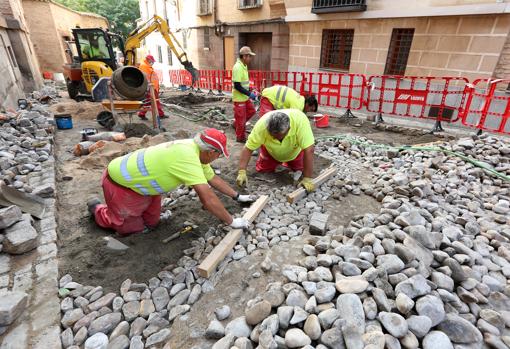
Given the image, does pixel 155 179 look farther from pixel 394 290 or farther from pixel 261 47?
pixel 261 47

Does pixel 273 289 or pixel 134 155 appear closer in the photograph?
pixel 273 289

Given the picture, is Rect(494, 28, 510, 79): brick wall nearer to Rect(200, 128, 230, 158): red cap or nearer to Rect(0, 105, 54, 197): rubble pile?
Rect(200, 128, 230, 158): red cap

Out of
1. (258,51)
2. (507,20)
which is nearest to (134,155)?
(507,20)

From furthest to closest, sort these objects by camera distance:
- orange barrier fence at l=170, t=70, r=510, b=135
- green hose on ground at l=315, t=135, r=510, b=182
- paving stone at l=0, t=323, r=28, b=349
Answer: orange barrier fence at l=170, t=70, r=510, b=135
green hose on ground at l=315, t=135, r=510, b=182
paving stone at l=0, t=323, r=28, b=349

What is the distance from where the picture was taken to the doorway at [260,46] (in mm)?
12023

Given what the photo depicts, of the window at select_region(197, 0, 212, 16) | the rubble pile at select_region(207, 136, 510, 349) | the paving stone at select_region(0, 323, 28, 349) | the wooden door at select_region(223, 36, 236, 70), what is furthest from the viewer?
the window at select_region(197, 0, 212, 16)

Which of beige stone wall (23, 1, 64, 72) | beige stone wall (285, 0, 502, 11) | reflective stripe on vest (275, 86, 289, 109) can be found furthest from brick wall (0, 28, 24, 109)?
beige stone wall (23, 1, 64, 72)

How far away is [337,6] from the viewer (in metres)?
8.30

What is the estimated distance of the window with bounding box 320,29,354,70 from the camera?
8781 millimetres

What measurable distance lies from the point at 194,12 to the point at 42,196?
15721mm

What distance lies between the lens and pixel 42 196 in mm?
3184

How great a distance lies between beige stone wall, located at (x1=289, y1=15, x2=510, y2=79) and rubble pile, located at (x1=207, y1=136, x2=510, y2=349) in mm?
4858

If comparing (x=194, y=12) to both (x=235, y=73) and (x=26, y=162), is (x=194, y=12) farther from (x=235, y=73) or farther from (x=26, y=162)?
(x=26, y=162)

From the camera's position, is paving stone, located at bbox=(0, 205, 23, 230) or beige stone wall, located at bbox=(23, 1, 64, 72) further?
beige stone wall, located at bbox=(23, 1, 64, 72)
